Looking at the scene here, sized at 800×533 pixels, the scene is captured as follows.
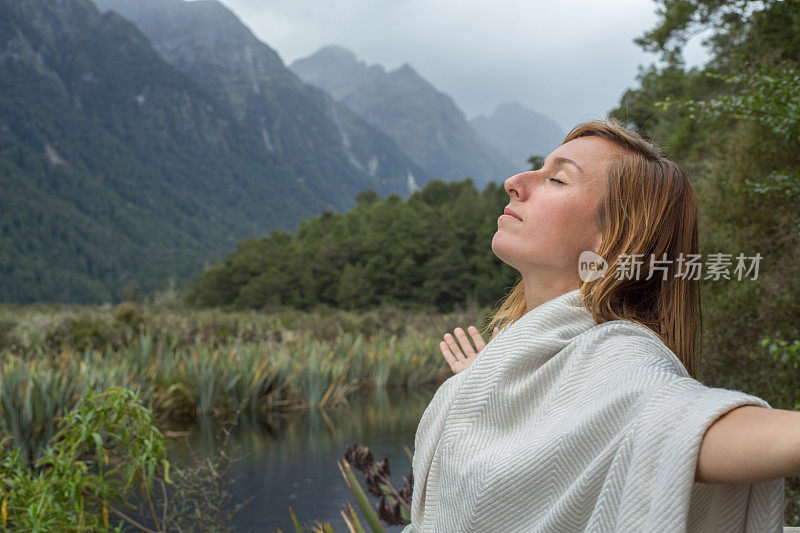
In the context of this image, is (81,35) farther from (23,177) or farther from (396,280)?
(396,280)

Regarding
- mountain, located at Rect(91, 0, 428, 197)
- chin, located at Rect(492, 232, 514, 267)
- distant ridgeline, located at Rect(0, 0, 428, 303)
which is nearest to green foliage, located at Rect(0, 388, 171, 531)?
chin, located at Rect(492, 232, 514, 267)

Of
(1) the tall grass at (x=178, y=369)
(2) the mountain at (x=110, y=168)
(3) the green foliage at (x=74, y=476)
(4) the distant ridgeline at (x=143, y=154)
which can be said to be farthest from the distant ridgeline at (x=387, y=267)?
(2) the mountain at (x=110, y=168)

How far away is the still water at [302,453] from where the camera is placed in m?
3.99

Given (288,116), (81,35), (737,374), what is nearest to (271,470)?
(737,374)

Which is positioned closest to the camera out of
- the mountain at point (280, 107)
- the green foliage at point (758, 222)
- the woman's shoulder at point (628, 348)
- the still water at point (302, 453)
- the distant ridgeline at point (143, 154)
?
the woman's shoulder at point (628, 348)

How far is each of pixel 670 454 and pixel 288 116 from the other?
145 metres

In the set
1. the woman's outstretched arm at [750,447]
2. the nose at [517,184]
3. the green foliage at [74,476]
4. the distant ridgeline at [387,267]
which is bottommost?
the distant ridgeline at [387,267]

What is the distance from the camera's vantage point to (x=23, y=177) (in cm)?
7125

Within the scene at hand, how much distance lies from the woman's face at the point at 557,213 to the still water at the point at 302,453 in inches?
97.0

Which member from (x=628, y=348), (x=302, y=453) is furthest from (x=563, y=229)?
(x=302, y=453)

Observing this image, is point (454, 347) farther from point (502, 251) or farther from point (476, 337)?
point (502, 251)

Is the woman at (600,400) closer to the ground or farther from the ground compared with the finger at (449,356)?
farther from the ground

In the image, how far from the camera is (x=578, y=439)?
2.80ft

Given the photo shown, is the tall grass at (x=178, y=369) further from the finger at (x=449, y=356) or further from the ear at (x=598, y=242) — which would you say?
the ear at (x=598, y=242)
